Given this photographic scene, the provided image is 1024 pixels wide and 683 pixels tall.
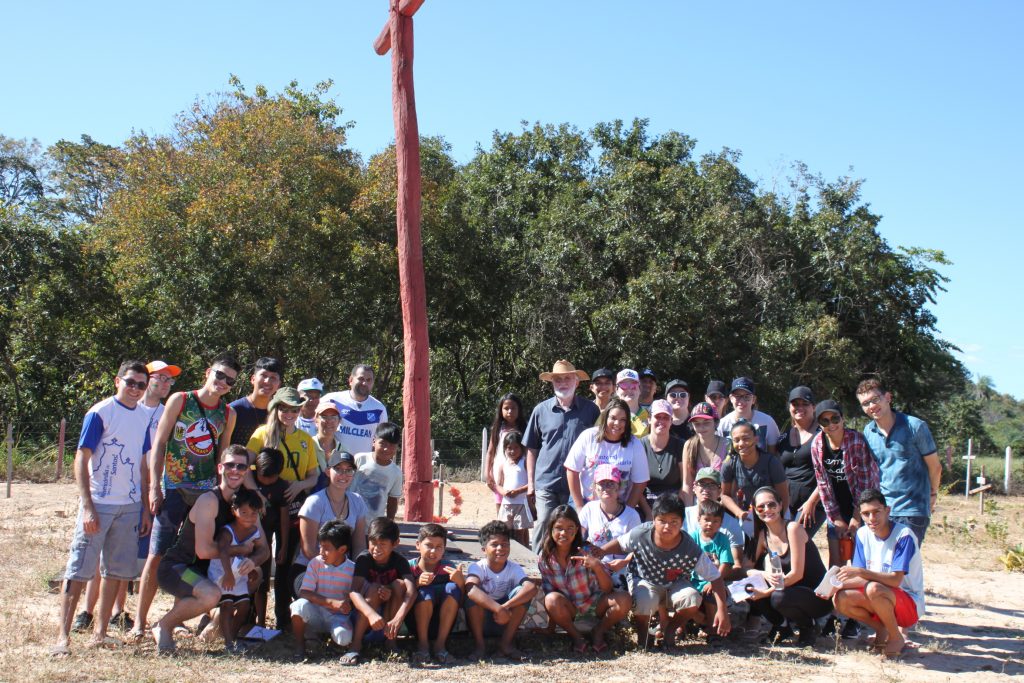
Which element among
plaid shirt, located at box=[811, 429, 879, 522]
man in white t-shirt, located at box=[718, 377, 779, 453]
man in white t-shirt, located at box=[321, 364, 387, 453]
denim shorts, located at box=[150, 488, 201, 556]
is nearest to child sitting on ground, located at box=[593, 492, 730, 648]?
plaid shirt, located at box=[811, 429, 879, 522]

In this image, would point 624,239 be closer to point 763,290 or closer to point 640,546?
point 763,290

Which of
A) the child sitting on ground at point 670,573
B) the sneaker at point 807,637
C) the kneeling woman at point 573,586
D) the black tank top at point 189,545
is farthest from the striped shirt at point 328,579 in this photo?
the sneaker at point 807,637

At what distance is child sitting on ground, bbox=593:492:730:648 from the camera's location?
222 inches

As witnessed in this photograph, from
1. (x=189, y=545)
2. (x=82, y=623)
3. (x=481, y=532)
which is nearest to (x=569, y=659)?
(x=481, y=532)

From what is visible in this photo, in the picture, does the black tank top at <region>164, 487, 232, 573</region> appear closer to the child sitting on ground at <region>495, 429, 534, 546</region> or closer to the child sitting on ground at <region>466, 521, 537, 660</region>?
the child sitting on ground at <region>466, 521, 537, 660</region>

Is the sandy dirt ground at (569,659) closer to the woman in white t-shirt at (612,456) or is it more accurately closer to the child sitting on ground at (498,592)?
the child sitting on ground at (498,592)

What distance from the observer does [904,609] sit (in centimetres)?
555

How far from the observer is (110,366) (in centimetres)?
1806

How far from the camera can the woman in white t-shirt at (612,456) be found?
244 inches

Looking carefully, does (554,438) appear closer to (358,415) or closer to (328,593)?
(358,415)

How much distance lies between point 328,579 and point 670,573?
2.13 m

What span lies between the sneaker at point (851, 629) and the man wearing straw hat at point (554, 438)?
2081 mm

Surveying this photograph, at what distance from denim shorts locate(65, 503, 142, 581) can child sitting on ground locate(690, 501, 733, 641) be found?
351 cm

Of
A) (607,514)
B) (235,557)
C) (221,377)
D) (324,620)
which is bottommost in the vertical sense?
(324,620)
